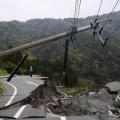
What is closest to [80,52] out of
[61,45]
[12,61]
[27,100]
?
[61,45]

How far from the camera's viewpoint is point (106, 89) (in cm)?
3306

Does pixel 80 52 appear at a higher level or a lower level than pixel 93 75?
higher

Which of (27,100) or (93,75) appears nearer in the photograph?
(27,100)

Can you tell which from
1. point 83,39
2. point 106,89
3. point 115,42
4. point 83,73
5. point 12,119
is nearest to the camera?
point 12,119

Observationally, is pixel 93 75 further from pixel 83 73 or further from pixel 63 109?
pixel 63 109

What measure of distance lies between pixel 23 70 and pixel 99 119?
4885 cm

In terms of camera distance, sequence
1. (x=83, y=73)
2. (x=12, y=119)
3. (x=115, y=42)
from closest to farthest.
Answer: (x=12, y=119)
(x=83, y=73)
(x=115, y=42)

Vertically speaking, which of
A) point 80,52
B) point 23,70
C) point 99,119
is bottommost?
point 99,119

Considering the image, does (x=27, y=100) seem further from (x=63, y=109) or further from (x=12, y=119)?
(x=12, y=119)

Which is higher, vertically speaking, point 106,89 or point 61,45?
point 61,45

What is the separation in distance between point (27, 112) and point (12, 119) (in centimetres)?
165

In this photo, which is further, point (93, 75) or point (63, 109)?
point (93, 75)

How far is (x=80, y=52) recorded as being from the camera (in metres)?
152

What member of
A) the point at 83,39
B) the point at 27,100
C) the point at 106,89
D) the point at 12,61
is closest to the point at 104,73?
the point at 12,61
